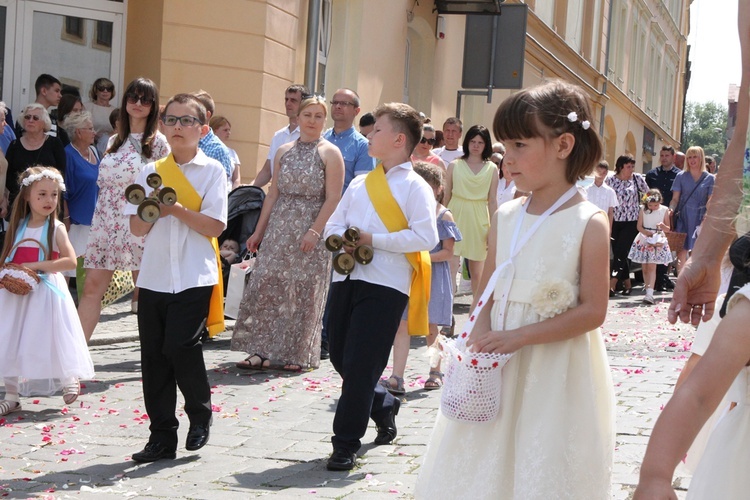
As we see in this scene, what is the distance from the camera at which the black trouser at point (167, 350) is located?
5645 millimetres

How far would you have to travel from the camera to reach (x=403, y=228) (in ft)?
19.2

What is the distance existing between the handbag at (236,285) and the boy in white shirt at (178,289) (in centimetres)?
325

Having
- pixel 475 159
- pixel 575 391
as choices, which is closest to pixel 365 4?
pixel 475 159

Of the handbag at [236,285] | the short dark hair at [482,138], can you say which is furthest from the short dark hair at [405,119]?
the short dark hair at [482,138]

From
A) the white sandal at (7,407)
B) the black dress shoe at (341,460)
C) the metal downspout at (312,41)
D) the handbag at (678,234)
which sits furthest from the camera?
the handbag at (678,234)

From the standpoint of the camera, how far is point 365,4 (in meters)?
16.0

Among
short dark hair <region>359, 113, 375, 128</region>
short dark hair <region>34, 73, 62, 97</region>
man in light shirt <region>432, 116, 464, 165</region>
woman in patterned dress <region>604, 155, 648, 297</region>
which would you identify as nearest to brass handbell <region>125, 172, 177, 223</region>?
short dark hair <region>359, 113, 375, 128</region>

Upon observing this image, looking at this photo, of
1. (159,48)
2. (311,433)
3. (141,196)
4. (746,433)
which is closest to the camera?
(746,433)

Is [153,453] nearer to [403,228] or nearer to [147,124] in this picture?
[403,228]

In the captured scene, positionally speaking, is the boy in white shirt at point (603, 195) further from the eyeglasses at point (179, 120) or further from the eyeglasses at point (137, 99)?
the eyeglasses at point (179, 120)

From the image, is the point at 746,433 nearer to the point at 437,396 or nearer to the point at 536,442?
the point at 536,442

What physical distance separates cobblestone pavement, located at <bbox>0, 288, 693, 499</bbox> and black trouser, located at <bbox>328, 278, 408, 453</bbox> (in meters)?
0.23

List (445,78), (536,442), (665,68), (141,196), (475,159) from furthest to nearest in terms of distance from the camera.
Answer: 1. (665,68)
2. (445,78)
3. (475,159)
4. (141,196)
5. (536,442)

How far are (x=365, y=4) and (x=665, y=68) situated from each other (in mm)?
38178
